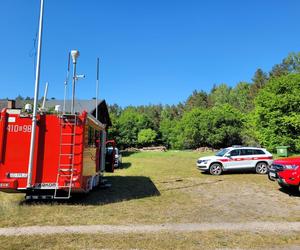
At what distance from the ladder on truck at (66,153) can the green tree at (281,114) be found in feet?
111

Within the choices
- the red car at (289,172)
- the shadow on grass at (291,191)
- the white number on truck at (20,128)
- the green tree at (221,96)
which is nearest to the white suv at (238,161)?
the shadow on grass at (291,191)

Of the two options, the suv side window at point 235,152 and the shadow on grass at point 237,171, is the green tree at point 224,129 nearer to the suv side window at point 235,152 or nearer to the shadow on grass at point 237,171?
the shadow on grass at point 237,171

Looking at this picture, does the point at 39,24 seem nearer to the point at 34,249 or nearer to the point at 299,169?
the point at 34,249

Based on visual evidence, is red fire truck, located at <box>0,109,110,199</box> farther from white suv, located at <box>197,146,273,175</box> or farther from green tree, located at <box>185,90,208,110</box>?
green tree, located at <box>185,90,208,110</box>

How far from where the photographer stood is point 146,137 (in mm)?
87562

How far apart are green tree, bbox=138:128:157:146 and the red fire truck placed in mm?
75384

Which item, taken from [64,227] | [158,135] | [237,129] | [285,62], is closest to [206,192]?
[64,227]

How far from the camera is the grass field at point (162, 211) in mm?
7191

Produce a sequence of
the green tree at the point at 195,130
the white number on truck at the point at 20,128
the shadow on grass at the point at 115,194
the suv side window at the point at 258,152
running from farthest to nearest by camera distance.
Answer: the green tree at the point at 195,130 < the suv side window at the point at 258,152 < the shadow on grass at the point at 115,194 < the white number on truck at the point at 20,128

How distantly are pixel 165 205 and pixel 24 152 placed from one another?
508cm

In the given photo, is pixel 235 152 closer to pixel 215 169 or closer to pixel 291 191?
pixel 215 169

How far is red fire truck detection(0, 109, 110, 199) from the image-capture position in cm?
1055

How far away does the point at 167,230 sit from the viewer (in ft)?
26.5

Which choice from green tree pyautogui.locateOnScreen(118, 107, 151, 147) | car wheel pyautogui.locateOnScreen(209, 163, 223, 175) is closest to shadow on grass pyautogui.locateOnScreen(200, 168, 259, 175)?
car wheel pyautogui.locateOnScreen(209, 163, 223, 175)
